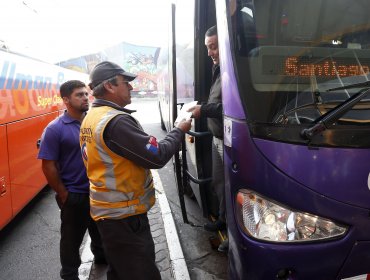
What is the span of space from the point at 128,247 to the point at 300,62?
160 centimetres

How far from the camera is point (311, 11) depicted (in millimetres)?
2186

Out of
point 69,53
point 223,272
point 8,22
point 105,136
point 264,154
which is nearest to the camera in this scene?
point 264,154

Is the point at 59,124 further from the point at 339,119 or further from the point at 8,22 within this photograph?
the point at 339,119

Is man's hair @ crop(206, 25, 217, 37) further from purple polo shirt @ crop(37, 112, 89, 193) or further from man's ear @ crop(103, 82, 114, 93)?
purple polo shirt @ crop(37, 112, 89, 193)

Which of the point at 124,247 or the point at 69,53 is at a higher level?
the point at 69,53

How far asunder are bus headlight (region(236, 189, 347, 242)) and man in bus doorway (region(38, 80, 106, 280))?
162 centimetres

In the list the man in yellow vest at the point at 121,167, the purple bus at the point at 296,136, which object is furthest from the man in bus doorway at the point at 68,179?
the purple bus at the point at 296,136

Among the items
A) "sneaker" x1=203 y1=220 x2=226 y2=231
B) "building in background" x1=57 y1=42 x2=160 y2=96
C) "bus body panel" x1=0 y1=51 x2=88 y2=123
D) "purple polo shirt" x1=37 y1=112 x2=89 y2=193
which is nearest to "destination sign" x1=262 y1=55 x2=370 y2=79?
"sneaker" x1=203 y1=220 x2=226 y2=231

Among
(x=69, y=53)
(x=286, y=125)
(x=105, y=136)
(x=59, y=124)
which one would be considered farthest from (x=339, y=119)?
(x=69, y=53)

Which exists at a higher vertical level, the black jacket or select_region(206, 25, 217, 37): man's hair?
select_region(206, 25, 217, 37): man's hair

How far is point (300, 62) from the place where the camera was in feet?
6.49

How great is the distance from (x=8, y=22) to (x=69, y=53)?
9.29 feet

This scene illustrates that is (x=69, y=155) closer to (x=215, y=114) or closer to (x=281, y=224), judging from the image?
(x=215, y=114)

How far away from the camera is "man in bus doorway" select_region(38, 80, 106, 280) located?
8.84 ft
